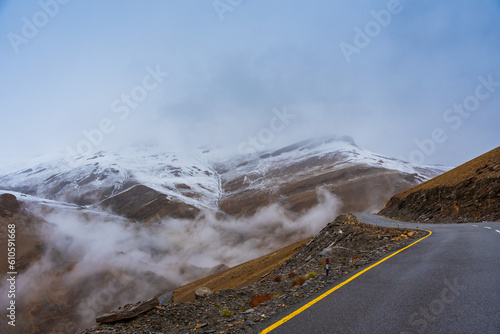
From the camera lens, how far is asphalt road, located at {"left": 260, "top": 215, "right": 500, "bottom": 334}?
550cm

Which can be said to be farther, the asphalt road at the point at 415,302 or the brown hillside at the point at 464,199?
the brown hillside at the point at 464,199

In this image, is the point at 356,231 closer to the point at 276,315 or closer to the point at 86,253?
the point at 276,315

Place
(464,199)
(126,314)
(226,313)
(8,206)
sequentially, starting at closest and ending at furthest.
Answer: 1. (226,313)
2. (126,314)
3. (464,199)
4. (8,206)

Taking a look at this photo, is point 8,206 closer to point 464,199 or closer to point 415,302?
point 464,199

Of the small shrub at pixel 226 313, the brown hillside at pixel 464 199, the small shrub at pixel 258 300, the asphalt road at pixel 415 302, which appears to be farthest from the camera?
the brown hillside at pixel 464 199

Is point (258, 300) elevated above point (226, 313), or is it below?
below

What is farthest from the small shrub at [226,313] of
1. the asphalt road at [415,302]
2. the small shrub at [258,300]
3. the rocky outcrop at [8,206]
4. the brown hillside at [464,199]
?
the rocky outcrop at [8,206]

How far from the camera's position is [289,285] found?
11.2m

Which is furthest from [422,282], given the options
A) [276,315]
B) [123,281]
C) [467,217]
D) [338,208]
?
[338,208]

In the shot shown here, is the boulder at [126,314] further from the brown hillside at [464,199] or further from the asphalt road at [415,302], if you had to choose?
the brown hillside at [464,199]

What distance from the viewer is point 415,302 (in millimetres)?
6656

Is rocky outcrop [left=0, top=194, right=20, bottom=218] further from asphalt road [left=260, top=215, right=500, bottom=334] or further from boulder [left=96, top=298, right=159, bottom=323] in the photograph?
asphalt road [left=260, top=215, right=500, bottom=334]

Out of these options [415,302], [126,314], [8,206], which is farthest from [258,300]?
[8,206]

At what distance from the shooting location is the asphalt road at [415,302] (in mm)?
5504
